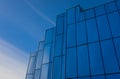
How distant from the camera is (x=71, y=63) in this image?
15141mm

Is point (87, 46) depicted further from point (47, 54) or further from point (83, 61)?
point (47, 54)

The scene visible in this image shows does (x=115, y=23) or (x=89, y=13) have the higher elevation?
(x=89, y=13)

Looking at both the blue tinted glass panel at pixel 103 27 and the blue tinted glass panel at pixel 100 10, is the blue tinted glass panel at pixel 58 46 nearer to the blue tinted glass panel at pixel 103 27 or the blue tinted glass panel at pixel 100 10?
the blue tinted glass panel at pixel 103 27

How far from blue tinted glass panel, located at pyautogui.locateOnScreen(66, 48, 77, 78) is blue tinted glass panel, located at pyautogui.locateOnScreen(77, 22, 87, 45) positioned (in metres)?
1.41

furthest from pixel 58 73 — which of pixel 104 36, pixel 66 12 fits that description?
pixel 66 12

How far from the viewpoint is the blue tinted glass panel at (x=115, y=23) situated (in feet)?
46.5

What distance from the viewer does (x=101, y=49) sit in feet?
45.8

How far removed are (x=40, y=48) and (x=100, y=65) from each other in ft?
48.2

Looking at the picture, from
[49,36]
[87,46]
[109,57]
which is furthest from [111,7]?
[49,36]

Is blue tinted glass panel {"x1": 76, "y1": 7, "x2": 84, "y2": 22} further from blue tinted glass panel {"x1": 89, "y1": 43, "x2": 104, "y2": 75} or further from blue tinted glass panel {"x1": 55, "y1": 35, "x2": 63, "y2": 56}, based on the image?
blue tinted glass panel {"x1": 89, "y1": 43, "x2": 104, "y2": 75}

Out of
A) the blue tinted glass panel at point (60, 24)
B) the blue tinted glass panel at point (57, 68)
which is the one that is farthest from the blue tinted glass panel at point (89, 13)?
the blue tinted glass panel at point (57, 68)

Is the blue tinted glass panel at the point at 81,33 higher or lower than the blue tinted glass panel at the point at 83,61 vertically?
higher

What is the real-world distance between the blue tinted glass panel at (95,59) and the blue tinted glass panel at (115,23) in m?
2.44

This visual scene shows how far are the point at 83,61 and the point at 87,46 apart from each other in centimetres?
190
